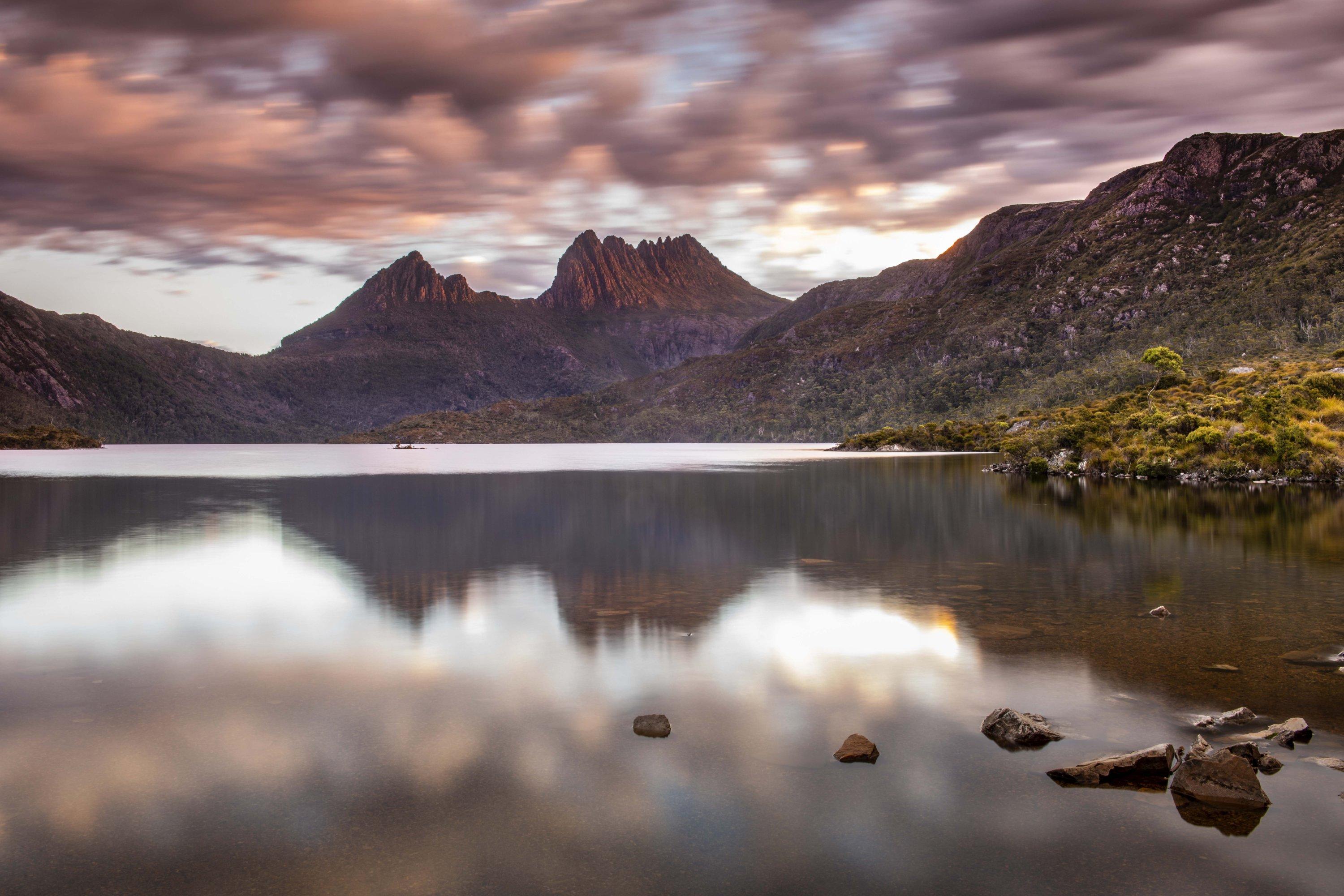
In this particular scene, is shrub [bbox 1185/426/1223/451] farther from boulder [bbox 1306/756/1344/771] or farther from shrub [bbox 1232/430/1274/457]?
boulder [bbox 1306/756/1344/771]

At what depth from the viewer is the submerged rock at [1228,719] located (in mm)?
10805

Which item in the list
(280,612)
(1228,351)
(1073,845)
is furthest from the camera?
(1228,351)

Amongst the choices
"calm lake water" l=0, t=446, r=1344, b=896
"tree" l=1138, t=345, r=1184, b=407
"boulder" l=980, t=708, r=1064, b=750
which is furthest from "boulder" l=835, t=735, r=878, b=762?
"tree" l=1138, t=345, r=1184, b=407

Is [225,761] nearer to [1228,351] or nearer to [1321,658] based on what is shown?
[1321,658]

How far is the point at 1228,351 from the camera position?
153000 mm

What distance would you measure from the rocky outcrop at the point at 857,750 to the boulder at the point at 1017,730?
1.58 metres

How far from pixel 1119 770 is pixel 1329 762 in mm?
2552

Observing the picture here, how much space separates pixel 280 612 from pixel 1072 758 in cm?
1647

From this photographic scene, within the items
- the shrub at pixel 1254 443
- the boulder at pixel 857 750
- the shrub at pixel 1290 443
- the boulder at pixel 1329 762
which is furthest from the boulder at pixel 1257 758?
the shrub at pixel 1254 443

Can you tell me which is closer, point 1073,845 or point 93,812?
point 1073,845

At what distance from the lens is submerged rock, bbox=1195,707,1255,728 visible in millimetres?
10805

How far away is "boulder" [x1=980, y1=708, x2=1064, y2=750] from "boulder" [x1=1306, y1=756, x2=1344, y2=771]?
102 inches

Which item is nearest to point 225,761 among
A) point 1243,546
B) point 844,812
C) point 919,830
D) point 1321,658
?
point 844,812

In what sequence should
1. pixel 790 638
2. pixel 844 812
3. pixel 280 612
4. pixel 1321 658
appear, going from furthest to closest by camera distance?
pixel 280 612 < pixel 790 638 < pixel 1321 658 < pixel 844 812
